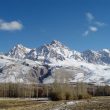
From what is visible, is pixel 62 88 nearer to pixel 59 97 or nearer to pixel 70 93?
pixel 70 93

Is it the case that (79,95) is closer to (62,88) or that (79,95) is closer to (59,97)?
(62,88)

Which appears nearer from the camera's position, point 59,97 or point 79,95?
point 59,97

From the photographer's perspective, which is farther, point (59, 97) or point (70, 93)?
point (70, 93)

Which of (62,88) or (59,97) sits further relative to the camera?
(62,88)

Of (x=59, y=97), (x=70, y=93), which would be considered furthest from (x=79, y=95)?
(x=59, y=97)

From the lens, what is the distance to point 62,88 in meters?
152

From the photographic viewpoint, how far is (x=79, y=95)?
508 ft

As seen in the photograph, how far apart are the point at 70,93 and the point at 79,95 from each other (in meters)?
6.26

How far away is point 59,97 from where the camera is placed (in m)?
138

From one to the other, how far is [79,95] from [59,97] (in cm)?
1880

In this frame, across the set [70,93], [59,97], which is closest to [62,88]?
[70,93]

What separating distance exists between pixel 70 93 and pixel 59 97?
12.9m

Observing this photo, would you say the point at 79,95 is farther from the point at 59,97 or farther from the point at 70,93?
the point at 59,97
